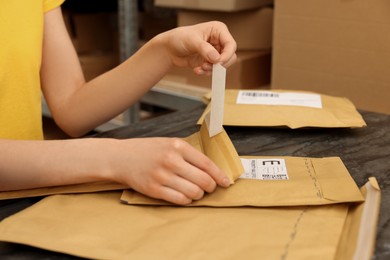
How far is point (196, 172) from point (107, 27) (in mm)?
1463

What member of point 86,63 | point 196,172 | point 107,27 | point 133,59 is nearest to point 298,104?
point 133,59

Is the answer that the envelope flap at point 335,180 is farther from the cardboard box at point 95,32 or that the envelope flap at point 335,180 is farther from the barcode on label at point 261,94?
the cardboard box at point 95,32

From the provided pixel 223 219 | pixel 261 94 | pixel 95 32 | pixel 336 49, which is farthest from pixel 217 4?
pixel 223 219

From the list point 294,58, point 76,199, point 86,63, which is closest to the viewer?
point 76,199

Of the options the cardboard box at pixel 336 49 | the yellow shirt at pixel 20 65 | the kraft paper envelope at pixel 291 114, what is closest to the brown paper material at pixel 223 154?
the kraft paper envelope at pixel 291 114

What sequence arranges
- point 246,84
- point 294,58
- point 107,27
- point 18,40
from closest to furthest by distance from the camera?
point 18,40 < point 294,58 < point 246,84 < point 107,27

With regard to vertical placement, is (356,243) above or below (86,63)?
above

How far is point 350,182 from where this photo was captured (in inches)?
21.1

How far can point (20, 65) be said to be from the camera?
0.83 m

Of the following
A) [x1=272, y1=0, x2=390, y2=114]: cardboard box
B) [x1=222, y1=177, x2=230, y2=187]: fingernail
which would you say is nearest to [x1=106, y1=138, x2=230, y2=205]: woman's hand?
[x1=222, y1=177, x2=230, y2=187]: fingernail

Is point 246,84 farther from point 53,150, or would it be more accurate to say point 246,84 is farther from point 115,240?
point 115,240

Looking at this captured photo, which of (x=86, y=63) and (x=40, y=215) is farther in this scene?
(x=86, y=63)

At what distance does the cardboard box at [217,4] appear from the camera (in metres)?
1.33

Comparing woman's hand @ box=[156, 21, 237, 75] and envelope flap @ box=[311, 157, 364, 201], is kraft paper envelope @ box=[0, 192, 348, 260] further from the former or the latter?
woman's hand @ box=[156, 21, 237, 75]
